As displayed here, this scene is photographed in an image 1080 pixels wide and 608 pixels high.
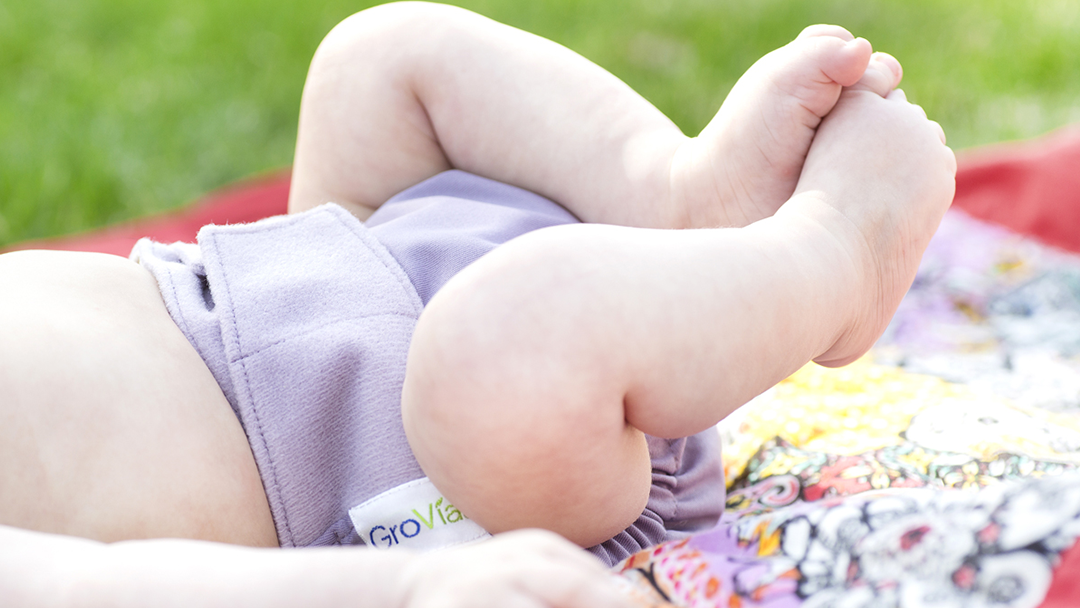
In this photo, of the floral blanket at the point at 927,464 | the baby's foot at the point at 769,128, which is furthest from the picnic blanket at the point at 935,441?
the baby's foot at the point at 769,128

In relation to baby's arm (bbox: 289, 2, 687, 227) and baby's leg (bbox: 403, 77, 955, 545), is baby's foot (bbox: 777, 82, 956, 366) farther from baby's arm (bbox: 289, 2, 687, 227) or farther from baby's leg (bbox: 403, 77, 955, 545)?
baby's arm (bbox: 289, 2, 687, 227)

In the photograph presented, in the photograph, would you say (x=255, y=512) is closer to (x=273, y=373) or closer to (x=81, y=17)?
(x=273, y=373)

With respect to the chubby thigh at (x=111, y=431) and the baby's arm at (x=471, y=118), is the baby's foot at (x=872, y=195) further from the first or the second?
the chubby thigh at (x=111, y=431)

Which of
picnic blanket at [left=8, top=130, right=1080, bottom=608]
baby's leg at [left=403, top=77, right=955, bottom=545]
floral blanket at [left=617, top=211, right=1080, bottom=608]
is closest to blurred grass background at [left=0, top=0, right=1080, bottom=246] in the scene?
picnic blanket at [left=8, top=130, right=1080, bottom=608]

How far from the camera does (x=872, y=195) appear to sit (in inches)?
28.0

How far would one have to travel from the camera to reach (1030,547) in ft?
1.70

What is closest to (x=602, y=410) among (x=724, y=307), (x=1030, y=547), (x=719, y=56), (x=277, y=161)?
(x=724, y=307)

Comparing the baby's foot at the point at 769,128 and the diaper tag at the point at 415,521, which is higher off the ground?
the baby's foot at the point at 769,128

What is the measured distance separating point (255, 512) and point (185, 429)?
0.08 metres

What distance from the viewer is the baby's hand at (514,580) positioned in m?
0.42

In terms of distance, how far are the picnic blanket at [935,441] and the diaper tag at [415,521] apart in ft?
0.41

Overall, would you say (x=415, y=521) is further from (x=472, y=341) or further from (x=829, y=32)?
(x=829, y=32)

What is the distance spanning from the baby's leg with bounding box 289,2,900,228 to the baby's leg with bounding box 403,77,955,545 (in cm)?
16

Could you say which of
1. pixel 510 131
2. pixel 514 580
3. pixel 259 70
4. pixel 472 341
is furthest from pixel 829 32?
pixel 259 70
